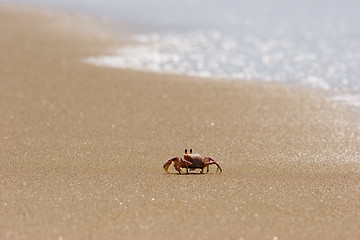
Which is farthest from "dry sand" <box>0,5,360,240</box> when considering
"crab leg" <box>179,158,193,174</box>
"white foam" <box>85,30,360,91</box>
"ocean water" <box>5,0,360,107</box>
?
"ocean water" <box>5,0,360,107</box>

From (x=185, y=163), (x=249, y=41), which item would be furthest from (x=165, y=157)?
(x=249, y=41)

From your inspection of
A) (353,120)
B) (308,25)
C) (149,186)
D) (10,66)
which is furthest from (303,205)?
(308,25)

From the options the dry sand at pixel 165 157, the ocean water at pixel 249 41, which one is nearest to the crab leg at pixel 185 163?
the dry sand at pixel 165 157

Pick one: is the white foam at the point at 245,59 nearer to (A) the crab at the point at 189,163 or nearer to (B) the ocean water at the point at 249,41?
(B) the ocean water at the point at 249,41

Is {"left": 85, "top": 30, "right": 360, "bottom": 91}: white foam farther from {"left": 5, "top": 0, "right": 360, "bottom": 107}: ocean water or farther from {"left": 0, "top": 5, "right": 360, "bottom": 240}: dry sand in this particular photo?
{"left": 0, "top": 5, "right": 360, "bottom": 240}: dry sand

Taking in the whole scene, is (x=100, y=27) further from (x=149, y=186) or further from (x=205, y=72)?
(x=149, y=186)
